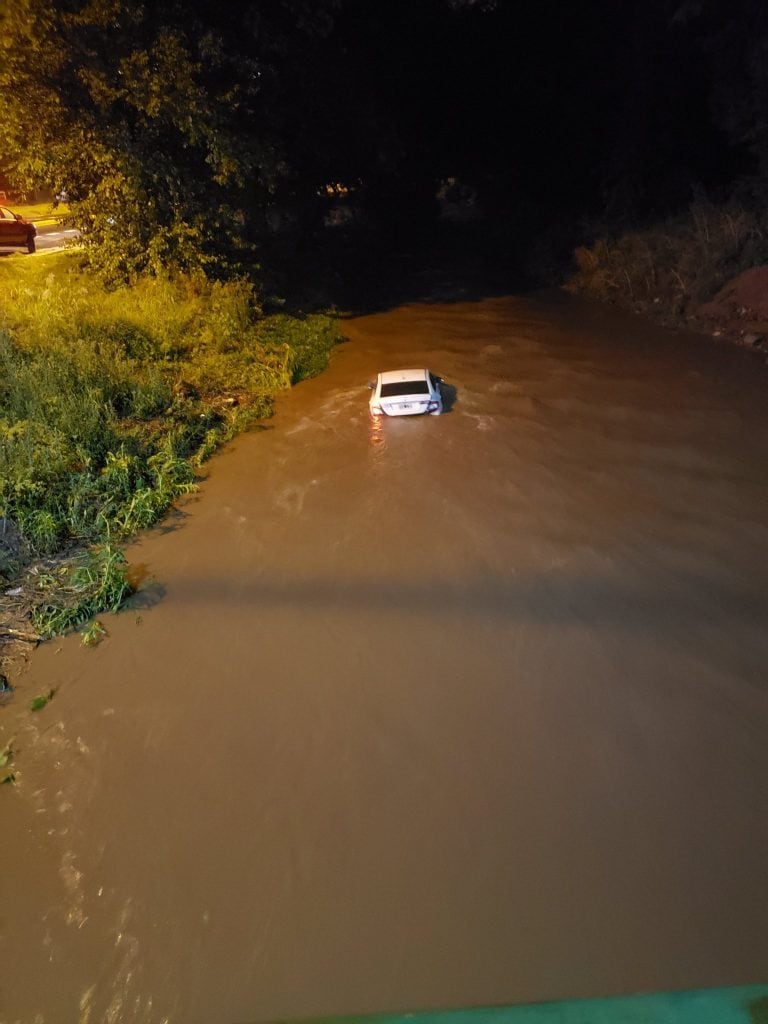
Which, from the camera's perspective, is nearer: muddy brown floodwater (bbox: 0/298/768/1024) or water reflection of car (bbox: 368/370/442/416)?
muddy brown floodwater (bbox: 0/298/768/1024)

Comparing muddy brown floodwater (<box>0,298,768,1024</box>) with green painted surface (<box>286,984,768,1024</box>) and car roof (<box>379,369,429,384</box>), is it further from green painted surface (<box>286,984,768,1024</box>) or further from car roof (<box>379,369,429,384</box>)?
car roof (<box>379,369,429,384</box>)

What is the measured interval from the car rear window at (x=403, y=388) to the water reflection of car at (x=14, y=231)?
17.8 meters

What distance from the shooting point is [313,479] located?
34.5ft

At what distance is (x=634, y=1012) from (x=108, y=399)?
11.2 metres

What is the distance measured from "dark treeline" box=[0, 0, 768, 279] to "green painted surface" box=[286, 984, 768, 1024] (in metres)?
15.6

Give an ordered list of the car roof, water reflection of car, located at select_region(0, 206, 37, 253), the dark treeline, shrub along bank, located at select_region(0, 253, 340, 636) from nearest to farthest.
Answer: shrub along bank, located at select_region(0, 253, 340, 636)
the car roof
the dark treeline
water reflection of car, located at select_region(0, 206, 37, 253)

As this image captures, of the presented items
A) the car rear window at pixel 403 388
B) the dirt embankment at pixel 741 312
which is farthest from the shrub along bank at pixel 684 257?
the car rear window at pixel 403 388

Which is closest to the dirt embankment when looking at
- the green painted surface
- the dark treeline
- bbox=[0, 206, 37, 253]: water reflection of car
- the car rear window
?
the dark treeline

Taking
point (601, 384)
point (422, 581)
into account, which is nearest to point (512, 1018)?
point (422, 581)

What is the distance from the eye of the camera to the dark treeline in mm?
14484

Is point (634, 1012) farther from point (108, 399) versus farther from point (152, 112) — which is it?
point (152, 112)

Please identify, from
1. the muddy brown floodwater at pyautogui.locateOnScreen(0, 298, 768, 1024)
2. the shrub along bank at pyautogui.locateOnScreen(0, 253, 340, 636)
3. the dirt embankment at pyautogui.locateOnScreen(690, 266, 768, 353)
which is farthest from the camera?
the dirt embankment at pyautogui.locateOnScreen(690, 266, 768, 353)

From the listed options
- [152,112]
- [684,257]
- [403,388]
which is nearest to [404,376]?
[403,388]

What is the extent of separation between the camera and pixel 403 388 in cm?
1158
